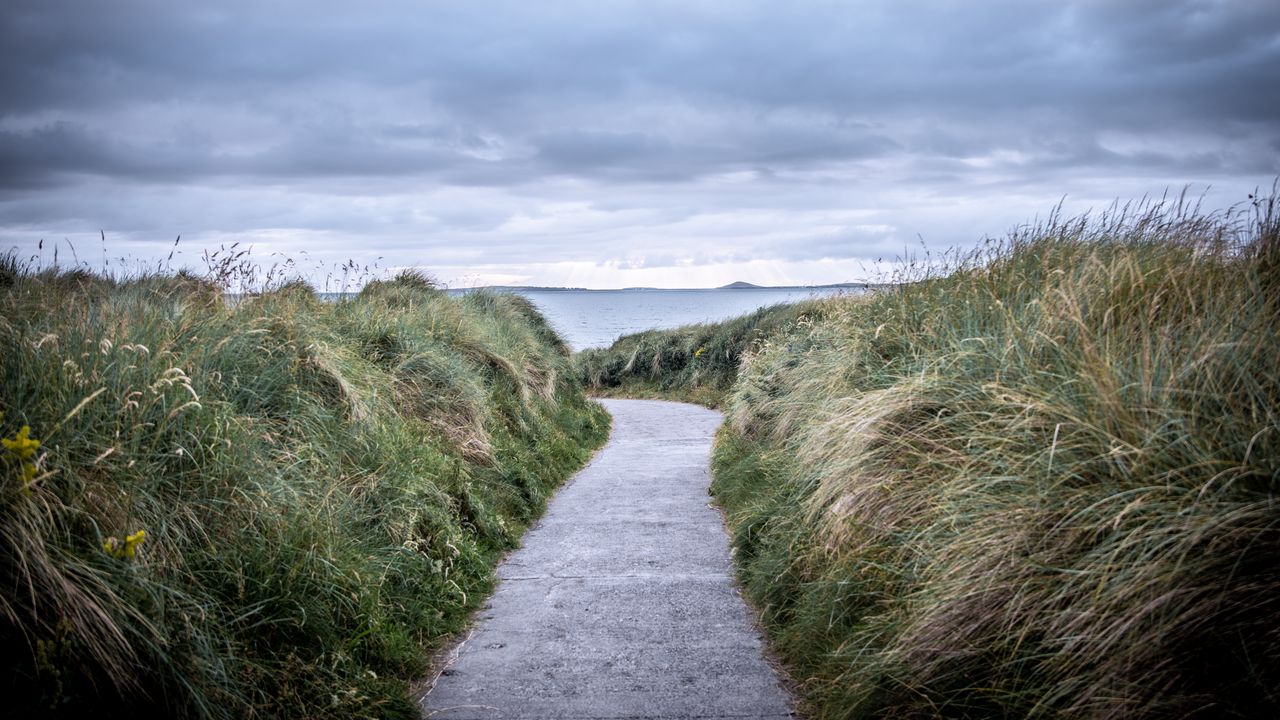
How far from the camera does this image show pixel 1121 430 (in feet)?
10.1

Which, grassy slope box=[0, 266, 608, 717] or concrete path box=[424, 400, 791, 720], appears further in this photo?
concrete path box=[424, 400, 791, 720]

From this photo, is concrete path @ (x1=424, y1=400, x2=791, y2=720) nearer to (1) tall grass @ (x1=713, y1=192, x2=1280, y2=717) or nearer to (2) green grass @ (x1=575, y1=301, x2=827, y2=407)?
(1) tall grass @ (x1=713, y1=192, x2=1280, y2=717)

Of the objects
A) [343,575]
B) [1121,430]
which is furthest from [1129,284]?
[343,575]

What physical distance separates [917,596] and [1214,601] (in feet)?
3.61

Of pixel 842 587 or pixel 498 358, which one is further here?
pixel 498 358

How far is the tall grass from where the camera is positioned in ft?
8.21

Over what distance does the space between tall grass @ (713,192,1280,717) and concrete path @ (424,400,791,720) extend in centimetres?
37

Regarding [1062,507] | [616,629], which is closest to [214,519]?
[616,629]

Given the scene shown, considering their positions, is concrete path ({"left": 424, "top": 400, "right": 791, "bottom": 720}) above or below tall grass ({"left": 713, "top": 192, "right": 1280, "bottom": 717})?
below

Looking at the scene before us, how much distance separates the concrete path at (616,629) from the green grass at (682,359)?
12262 millimetres

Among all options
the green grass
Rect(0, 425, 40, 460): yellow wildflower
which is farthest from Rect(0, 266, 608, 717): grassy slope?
the green grass

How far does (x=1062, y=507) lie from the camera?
119 inches

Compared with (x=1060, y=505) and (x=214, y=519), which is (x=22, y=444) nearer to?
(x=214, y=519)

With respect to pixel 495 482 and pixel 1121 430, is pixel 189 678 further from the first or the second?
pixel 495 482
